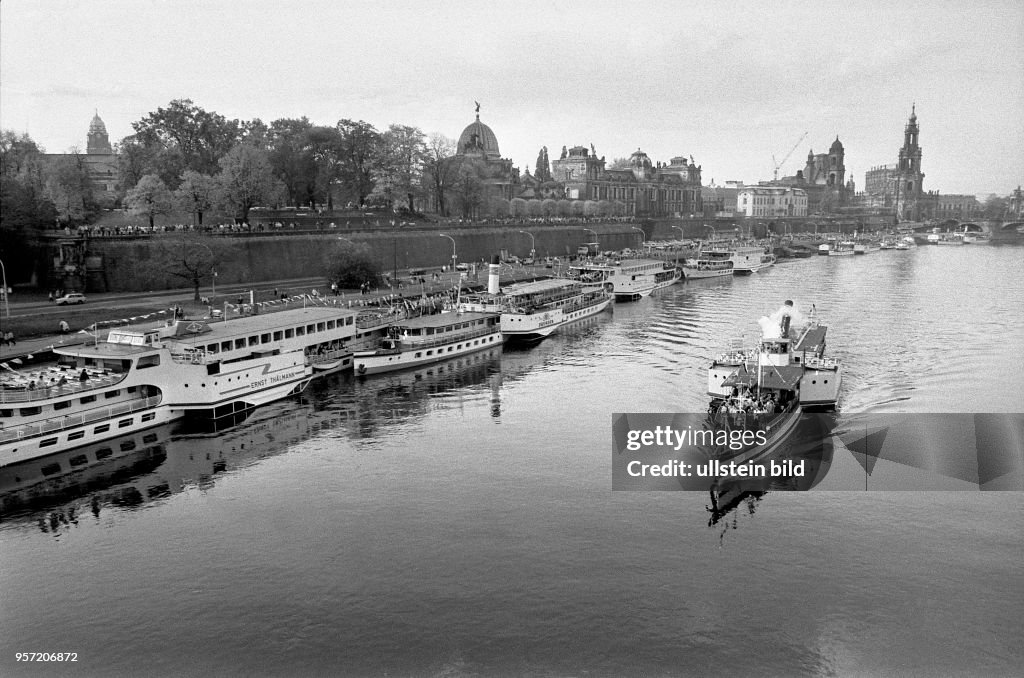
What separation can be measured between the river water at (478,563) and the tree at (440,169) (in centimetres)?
4866

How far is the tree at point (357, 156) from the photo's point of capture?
Answer: 215ft

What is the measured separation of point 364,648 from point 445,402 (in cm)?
1596

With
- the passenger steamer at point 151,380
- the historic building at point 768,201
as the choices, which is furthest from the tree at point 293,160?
the historic building at point 768,201

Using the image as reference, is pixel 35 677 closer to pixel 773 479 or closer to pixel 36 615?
pixel 36 615

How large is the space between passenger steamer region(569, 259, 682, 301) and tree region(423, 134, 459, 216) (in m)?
16.9

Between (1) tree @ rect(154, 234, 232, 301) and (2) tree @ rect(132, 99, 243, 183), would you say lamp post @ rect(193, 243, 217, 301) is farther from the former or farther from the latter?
(2) tree @ rect(132, 99, 243, 183)

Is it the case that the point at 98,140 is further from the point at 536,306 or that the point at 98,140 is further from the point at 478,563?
the point at 478,563

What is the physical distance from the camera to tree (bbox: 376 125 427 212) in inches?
2644

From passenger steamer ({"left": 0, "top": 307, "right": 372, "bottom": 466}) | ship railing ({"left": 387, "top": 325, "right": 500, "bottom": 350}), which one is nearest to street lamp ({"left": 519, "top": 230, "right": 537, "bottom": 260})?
ship railing ({"left": 387, "top": 325, "right": 500, "bottom": 350})

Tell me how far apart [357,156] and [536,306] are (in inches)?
1145

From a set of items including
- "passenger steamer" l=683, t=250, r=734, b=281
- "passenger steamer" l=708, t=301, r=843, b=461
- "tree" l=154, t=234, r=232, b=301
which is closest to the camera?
"passenger steamer" l=708, t=301, r=843, b=461

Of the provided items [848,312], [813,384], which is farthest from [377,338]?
[848,312]

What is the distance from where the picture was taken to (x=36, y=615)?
14.0 m

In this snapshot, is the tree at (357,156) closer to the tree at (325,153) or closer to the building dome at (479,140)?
the tree at (325,153)
